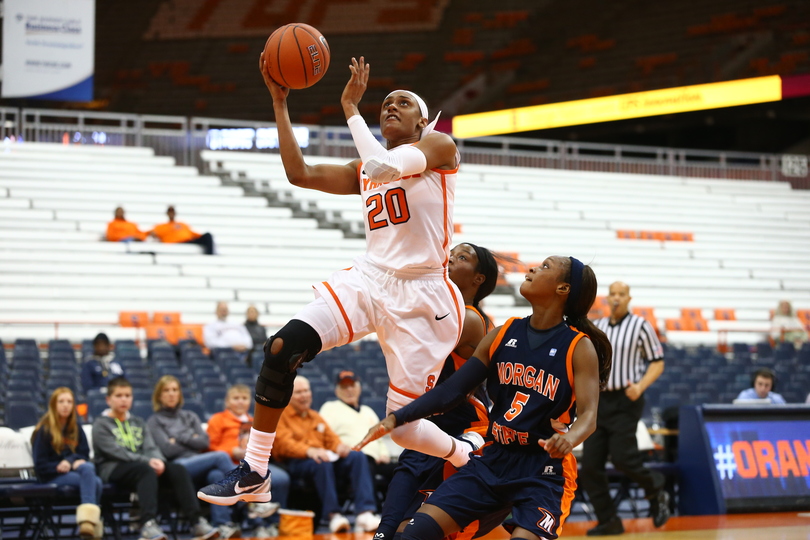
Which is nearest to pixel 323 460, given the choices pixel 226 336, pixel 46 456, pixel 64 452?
pixel 64 452

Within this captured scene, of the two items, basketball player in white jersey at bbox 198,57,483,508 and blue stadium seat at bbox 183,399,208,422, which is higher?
basketball player in white jersey at bbox 198,57,483,508

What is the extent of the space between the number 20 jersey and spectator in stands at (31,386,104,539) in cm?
343

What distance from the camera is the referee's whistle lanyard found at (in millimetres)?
6902

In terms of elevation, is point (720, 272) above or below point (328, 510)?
above

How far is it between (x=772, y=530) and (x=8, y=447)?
213 inches

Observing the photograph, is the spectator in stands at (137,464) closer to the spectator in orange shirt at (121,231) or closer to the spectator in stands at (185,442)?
the spectator in stands at (185,442)

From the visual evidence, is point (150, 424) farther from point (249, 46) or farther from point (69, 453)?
point (249, 46)

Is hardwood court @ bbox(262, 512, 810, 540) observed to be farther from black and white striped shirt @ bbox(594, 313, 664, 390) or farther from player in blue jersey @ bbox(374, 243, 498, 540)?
player in blue jersey @ bbox(374, 243, 498, 540)

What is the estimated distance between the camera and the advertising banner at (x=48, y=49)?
1591 centimetres

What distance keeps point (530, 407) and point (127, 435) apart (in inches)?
164

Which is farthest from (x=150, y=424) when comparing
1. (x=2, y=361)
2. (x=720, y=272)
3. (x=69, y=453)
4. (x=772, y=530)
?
(x=720, y=272)

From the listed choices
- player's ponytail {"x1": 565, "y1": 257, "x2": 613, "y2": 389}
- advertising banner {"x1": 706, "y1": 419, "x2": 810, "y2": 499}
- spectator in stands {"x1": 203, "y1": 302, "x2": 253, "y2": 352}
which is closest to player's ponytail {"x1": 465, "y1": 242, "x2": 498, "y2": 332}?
player's ponytail {"x1": 565, "y1": 257, "x2": 613, "y2": 389}

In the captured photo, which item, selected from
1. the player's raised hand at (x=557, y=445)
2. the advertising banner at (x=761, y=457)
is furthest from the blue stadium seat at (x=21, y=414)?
the player's raised hand at (x=557, y=445)

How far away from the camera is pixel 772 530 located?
683 centimetres
